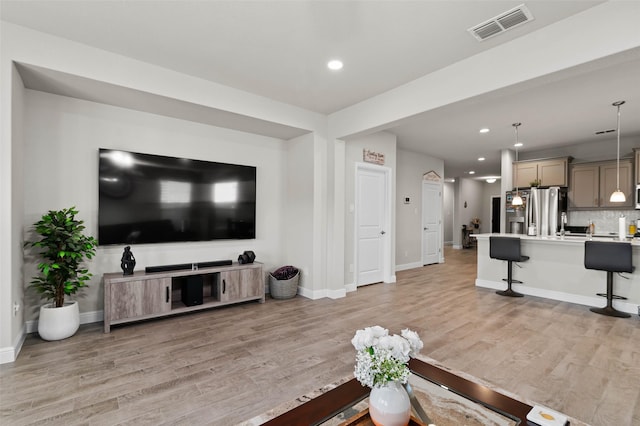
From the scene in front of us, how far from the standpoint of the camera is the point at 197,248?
4246mm

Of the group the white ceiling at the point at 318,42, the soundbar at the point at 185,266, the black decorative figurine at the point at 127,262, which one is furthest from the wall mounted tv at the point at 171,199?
the white ceiling at the point at 318,42

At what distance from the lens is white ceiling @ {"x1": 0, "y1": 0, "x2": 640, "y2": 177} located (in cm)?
232

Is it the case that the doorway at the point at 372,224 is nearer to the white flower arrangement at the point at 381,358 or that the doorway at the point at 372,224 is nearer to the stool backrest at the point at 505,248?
the stool backrest at the point at 505,248

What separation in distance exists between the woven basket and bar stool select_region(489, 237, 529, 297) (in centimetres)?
328

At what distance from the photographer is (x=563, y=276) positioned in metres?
4.61

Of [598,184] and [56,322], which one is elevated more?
[598,184]

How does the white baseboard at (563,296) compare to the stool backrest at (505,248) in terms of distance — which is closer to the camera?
the white baseboard at (563,296)

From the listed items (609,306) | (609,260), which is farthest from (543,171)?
(609,306)

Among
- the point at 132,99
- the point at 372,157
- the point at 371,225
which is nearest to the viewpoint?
the point at 132,99

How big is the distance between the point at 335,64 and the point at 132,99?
7.47ft

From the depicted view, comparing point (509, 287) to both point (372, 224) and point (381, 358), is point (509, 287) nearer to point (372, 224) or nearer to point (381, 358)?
point (372, 224)

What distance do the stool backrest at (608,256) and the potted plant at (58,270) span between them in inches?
240

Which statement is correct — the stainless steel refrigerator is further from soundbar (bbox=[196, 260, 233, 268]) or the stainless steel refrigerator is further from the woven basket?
soundbar (bbox=[196, 260, 233, 268])

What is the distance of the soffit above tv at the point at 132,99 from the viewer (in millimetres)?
2875
